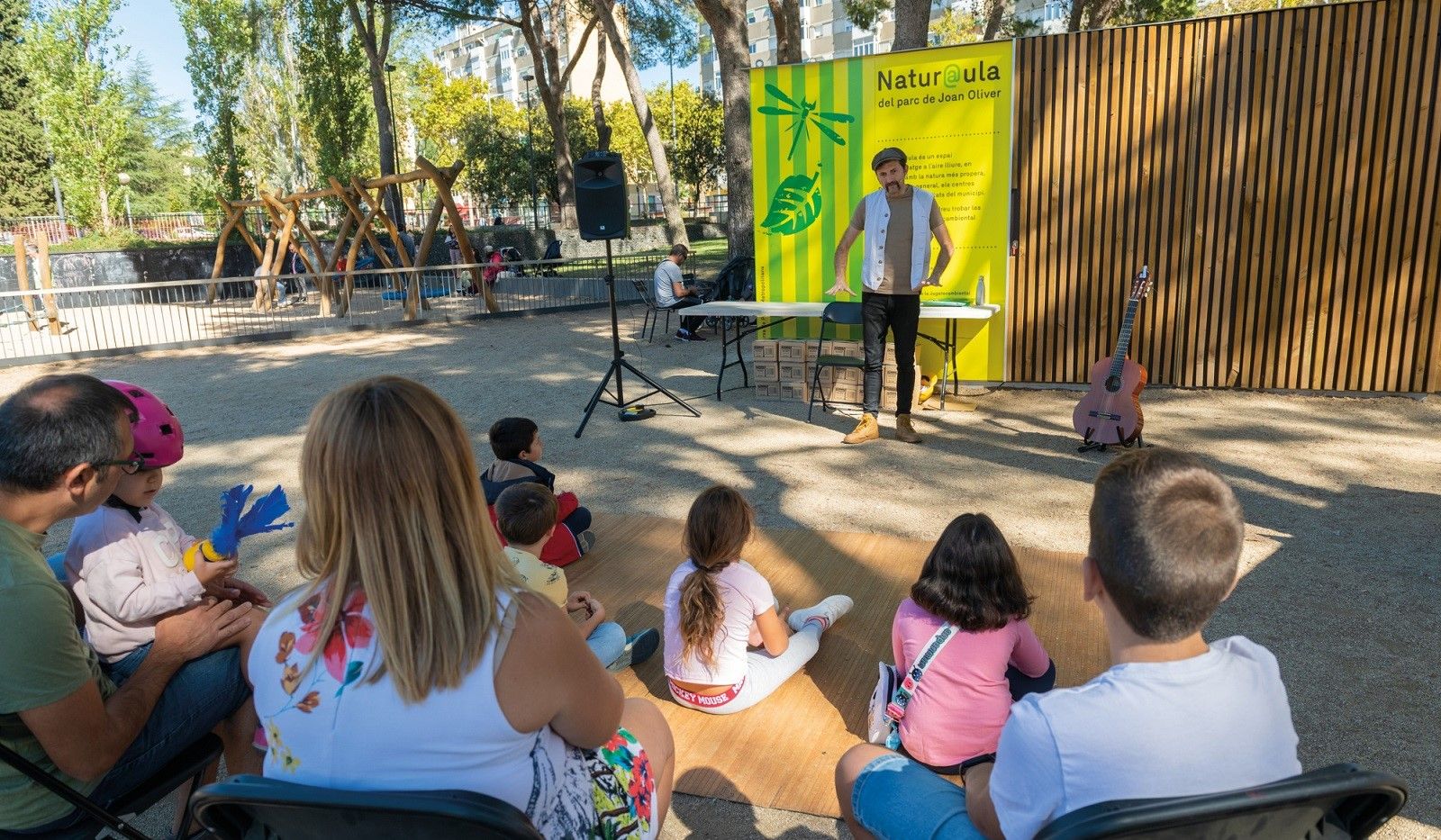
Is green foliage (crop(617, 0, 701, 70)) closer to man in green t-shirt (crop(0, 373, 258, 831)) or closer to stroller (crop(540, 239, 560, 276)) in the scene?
stroller (crop(540, 239, 560, 276))

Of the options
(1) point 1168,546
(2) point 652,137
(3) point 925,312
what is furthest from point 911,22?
(2) point 652,137

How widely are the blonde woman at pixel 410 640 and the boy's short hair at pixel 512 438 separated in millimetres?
2968

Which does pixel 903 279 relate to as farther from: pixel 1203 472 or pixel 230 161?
pixel 230 161

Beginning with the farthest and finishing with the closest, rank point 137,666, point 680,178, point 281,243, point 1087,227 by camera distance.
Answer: point 680,178, point 281,243, point 1087,227, point 137,666

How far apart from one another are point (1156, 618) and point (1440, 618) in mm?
3121

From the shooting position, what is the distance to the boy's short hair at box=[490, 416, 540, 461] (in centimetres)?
457

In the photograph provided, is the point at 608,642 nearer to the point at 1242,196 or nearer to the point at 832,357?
the point at 832,357

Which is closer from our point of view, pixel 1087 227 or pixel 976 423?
pixel 976 423

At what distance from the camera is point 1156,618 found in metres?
1.45

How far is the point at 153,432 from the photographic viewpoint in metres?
2.33

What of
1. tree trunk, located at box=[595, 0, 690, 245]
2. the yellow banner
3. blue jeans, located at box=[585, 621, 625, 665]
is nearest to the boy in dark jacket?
blue jeans, located at box=[585, 621, 625, 665]

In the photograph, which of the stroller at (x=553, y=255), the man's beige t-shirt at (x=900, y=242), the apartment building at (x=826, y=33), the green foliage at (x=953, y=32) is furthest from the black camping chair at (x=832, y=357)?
the apartment building at (x=826, y=33)

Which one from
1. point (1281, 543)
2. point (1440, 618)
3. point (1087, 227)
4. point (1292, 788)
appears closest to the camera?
point (1292, 788)

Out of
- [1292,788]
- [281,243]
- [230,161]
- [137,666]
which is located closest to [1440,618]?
[1292,788]
